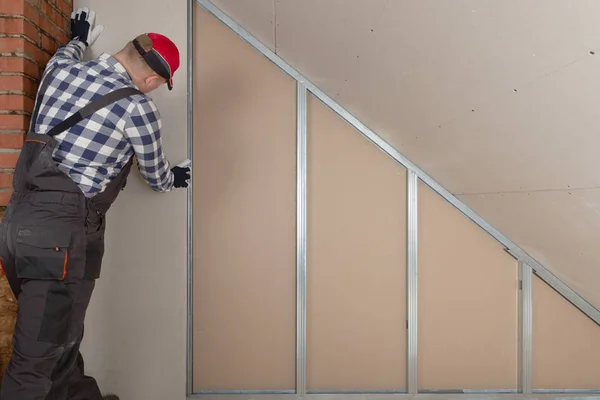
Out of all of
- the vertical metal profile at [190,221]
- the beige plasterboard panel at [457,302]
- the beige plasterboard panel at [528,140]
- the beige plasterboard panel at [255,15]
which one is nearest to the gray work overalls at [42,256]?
the vertical metal profile at [190,221]

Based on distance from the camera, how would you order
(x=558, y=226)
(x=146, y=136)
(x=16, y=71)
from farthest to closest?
1. (x=558, y=226)
2. (x=16, y=71)
3. (x=146, y=136)

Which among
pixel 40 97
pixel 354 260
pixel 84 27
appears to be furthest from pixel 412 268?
pixel 84 27

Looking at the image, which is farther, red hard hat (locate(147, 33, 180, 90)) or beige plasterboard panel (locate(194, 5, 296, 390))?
beige plasterboard panel (locate(194, 5, 296, 390))

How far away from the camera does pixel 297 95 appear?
2.28m

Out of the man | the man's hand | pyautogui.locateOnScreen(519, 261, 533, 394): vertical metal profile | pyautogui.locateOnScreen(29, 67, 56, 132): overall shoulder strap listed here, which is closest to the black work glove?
the man

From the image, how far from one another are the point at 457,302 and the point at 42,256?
1.95 meters

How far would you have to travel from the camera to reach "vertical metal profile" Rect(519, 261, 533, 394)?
2299mm

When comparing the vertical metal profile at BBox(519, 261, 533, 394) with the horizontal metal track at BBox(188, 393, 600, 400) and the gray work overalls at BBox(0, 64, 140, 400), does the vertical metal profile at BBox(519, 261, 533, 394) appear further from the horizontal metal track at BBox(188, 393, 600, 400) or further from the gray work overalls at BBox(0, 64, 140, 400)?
the gray work overalls at BBox(0, 64, 140, 400)

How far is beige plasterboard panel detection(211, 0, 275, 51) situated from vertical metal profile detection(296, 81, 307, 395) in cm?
29

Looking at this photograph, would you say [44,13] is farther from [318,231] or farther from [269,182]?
[318,231]

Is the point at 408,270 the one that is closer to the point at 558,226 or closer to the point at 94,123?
the point at 558,226

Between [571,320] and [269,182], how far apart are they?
1.76 metres

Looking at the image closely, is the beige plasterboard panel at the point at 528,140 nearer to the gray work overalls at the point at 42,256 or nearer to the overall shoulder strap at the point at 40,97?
the gray work overalls at the point at 42,256

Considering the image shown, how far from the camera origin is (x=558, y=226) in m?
1.88
